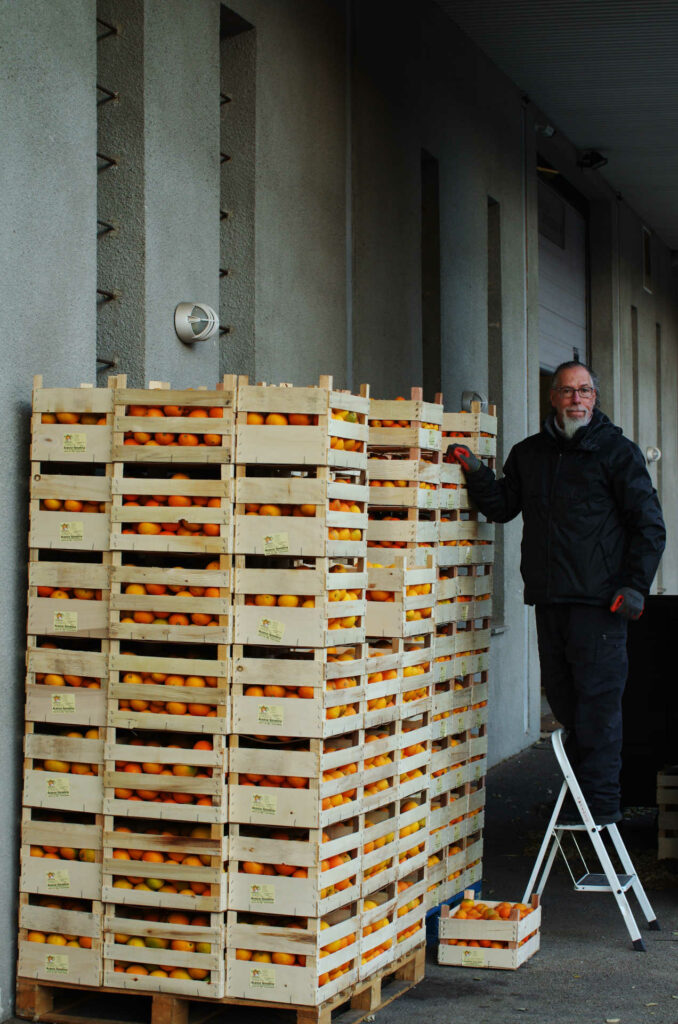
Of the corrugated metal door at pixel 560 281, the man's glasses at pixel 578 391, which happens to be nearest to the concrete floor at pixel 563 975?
the man's glasses at pixel 578 391

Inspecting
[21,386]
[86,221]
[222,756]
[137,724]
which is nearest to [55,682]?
[137,724]

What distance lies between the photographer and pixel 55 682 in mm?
5305

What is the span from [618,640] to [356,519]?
2.06m

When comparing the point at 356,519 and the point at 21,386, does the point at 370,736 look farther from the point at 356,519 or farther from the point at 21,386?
the point at 21,386

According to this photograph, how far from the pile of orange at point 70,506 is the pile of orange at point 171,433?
0.96 feet

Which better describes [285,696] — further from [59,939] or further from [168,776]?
[59,939]

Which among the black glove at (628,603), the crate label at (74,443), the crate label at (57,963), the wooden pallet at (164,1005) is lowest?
the wooden pallet at (164,1005)

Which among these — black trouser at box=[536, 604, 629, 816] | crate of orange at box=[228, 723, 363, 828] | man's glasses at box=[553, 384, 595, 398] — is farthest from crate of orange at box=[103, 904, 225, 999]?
man's glasses at box=[553, 384, 595, 398]

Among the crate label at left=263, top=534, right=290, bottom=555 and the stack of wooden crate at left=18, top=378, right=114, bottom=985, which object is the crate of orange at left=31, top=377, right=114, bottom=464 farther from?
the crate label at left=263, top=534, right=290, bottom=555

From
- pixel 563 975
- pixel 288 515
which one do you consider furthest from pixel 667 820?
pixel 288 515

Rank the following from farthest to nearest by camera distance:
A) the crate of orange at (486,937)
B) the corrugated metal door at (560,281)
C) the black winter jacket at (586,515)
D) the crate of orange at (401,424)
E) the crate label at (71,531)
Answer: the corrugated metal door at (560,281), the black winter jacket at (586,515), the crate of orange at (486,937), the crate of orange at (401,424), the crate label at (71,531)

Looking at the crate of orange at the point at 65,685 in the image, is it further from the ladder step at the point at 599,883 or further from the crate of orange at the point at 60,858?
the ladder step at the point at 599,883

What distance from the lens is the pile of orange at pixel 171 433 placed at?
5.11m

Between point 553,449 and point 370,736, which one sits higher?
point 553,449
